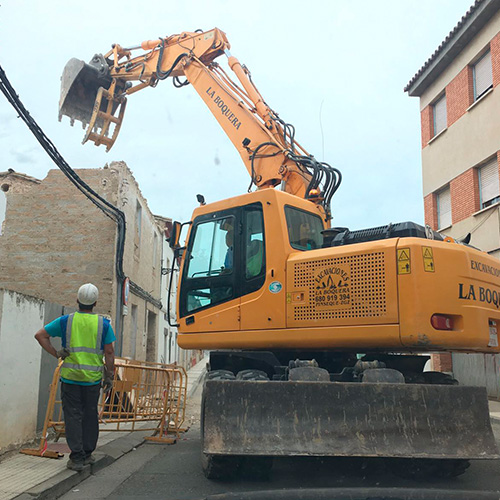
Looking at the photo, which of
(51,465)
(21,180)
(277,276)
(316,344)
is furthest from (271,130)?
(21,180)

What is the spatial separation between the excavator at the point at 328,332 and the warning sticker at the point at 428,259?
0.04 feet

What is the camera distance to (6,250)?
41.3 ft

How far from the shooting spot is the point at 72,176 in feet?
35.0

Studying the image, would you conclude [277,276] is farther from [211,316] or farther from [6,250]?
[6,250]

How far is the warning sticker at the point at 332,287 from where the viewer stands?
5.24m

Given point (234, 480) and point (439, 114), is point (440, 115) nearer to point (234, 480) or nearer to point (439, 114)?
point (439, 114)

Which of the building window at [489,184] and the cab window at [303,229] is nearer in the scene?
the cab window at [303,229]

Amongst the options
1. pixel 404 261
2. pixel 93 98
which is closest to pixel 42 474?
Result: pixel 404 261

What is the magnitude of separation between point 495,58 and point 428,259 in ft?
38.8

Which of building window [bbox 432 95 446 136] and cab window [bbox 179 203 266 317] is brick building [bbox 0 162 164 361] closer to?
cab window [bbox 179 203 266 317]

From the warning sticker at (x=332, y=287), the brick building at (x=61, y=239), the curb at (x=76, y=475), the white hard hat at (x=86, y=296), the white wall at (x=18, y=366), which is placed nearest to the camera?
the curb at (x=76, y=475)

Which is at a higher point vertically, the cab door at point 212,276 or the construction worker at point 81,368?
the cab door at point 212,276

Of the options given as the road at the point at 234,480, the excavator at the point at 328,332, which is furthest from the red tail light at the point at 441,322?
the road at the point at 234,480

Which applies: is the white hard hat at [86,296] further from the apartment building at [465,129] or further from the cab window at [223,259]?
the apartment building at [465,129]
